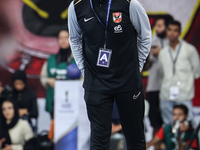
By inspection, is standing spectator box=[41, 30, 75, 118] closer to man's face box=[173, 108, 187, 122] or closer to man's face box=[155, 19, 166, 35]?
man's face box=[155, 19, 166, 35]

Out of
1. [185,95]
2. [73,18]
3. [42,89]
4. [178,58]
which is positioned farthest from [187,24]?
[73,18]

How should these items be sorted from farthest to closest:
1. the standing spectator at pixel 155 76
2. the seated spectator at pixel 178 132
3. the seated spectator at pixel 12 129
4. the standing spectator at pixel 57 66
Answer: the standing spectator at pixel 155 76 → the standing spectator at pixel 57 66 → the seated spectator at pixel 12 129 → the seated spectator at pixel 178 132

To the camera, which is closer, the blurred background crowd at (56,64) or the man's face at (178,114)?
the man's face at (178,114)

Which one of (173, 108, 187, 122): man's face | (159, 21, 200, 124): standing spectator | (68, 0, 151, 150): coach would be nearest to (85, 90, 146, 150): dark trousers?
(68, 0, 151, 150): coach

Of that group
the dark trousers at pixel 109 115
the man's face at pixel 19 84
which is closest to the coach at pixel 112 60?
the dark trousers at pixel 109 115

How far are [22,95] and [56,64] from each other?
715 millimetres

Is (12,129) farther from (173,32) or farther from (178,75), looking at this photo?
(173,32)

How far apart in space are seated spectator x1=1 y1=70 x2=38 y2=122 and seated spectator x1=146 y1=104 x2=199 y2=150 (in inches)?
73.1

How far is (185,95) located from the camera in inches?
208

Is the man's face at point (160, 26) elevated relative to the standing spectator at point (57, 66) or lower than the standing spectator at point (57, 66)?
elevated

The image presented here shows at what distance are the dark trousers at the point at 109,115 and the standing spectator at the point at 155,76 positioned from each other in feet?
9.87

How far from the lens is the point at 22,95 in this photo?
215 inches

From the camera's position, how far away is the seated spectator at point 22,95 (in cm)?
543

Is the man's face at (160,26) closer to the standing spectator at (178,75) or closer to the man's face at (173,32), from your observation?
the man's face at (173,32)
